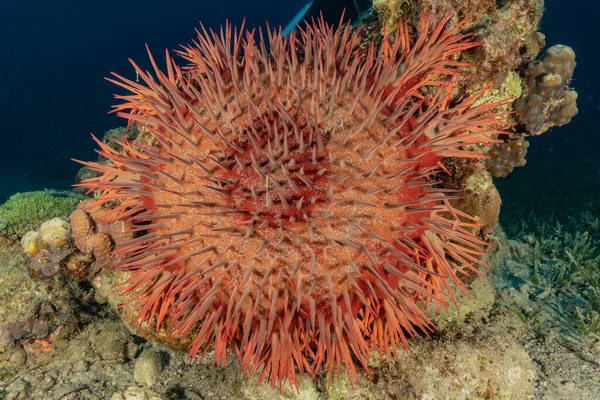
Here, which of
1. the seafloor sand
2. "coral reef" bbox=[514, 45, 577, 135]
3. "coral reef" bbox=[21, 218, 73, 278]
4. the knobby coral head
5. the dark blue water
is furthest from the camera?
the dark blue water

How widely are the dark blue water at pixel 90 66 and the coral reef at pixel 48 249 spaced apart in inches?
274

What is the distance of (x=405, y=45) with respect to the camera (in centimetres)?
343

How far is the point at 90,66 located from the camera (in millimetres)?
64312

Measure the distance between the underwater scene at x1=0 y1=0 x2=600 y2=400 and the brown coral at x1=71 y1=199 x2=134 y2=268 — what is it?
0.03 meters

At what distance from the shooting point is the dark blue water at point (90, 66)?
27817mm

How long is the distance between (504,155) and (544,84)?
2.79 feet

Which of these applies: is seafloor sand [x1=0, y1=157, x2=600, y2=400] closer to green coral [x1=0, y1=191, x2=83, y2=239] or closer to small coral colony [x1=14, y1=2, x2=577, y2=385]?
green coral [x1=0, y1=191, x2=83, y2=239]

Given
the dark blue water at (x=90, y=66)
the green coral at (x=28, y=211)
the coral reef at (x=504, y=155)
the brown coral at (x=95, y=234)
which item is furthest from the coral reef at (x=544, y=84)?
the green coral at (x=28, y=211)

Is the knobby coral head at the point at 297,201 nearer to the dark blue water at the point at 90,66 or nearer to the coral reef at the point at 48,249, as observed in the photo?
the coral reef at the point at 48,249

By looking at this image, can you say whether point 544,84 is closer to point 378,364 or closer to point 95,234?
point 378,364

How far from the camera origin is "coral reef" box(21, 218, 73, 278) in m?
4.47

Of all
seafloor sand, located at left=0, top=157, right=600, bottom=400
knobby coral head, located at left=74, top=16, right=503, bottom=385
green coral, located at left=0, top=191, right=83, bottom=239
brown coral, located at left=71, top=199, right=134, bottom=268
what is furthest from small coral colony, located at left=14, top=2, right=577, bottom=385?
green coral, located at left=0, top=191, right=83, bottom=239

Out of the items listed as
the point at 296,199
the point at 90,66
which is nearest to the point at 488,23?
the point at 296,199

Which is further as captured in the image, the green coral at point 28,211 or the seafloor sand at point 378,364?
the green coral at point 28,211
